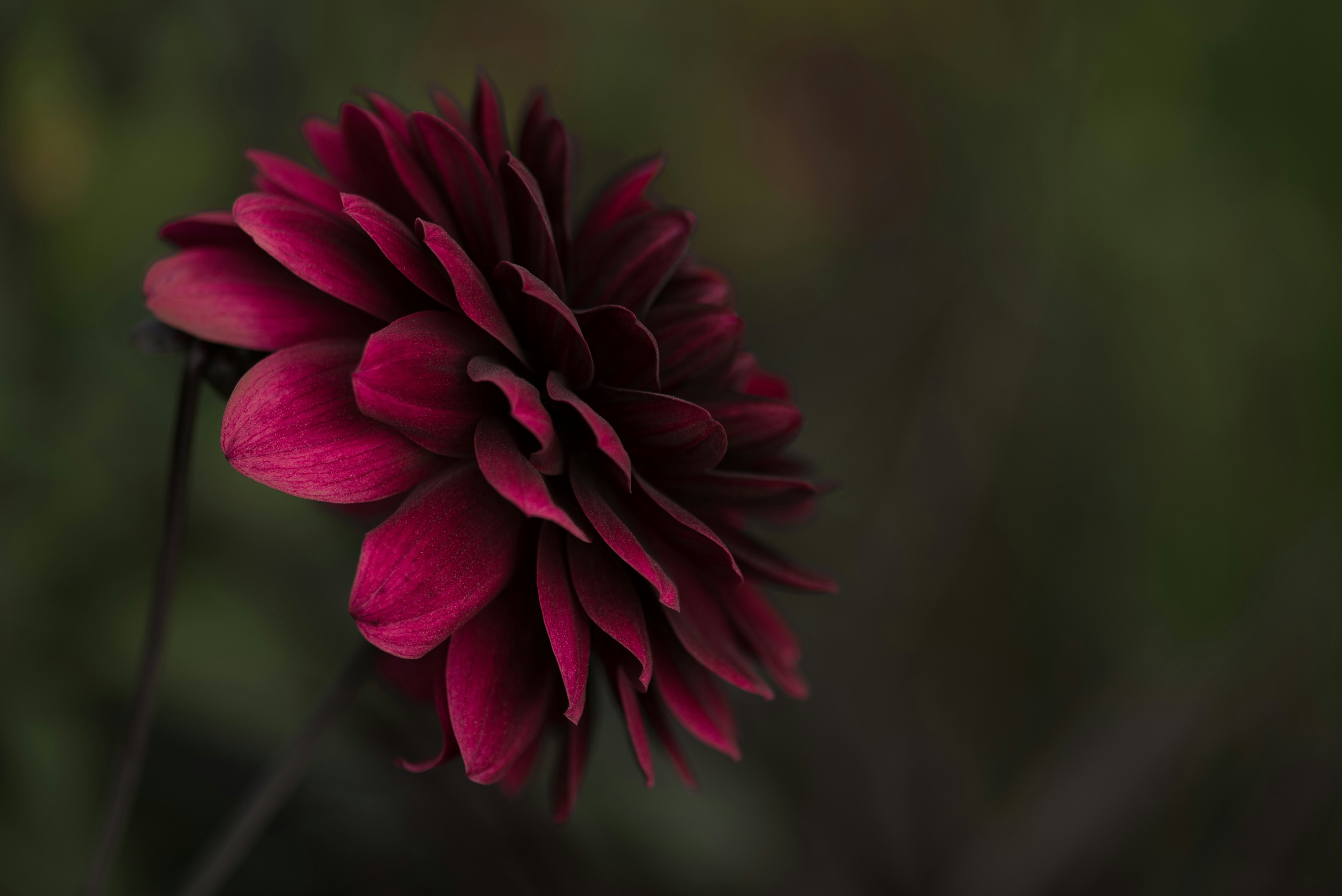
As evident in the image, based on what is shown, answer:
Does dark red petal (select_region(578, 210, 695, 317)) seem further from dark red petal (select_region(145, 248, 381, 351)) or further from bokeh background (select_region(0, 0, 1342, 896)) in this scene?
bokeh background (select_region(0, 0, 1342, 896))

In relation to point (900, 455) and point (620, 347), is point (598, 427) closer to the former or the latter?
point (620, 347)

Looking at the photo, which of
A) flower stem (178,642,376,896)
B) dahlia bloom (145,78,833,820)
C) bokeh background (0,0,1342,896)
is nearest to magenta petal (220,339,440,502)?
dahlia bloom (145,78,833,820)

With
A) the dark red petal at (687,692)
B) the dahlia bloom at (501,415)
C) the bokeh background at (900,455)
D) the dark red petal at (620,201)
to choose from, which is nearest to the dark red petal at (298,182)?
the dahlia bloom at (501,415)

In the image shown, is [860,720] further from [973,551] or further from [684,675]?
[684,675]

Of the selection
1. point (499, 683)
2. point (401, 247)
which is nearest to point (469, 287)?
point (401, 247)

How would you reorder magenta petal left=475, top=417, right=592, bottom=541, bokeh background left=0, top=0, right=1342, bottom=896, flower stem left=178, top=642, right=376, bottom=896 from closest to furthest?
magenta petal left=475, top=417, right=592, bottom=541
flower stem left=178, top=642, right=376, bottom=896
bokeh background left=0, top=0, right=1342, bottom=896

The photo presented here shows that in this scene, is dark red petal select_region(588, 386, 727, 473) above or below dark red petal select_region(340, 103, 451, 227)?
below

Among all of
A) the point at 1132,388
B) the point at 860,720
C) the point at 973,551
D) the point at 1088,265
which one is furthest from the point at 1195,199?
the point at 860,720
